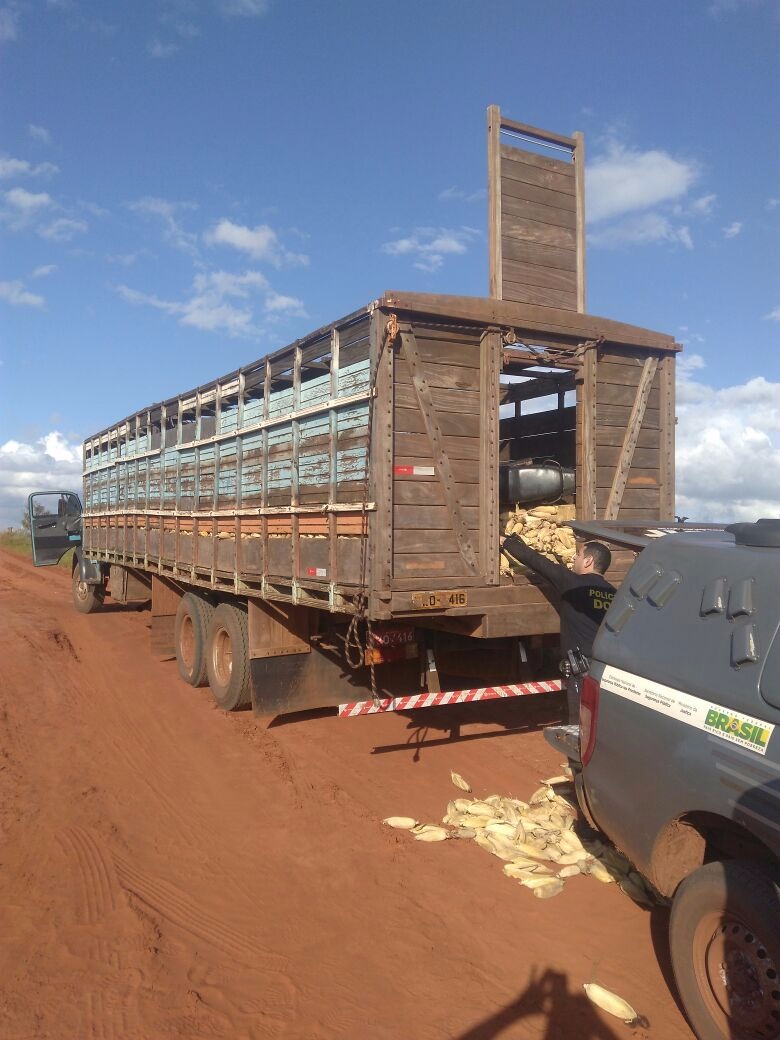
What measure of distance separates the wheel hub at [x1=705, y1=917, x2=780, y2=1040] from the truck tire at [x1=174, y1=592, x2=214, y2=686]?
21.3 feet

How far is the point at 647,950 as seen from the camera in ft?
11.4

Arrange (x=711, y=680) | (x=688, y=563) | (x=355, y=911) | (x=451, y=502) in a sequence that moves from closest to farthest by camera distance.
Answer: (x=711, y=680), (x=688, y=563), (x=355, y=911), (x=451, y=502)

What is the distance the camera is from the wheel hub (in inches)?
97.0

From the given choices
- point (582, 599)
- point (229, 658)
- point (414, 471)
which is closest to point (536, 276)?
point (414, 471)

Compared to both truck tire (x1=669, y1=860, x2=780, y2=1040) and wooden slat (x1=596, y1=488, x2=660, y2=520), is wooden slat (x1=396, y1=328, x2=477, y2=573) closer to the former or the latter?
wooden slat (x1=596, y1=488, x2=660, y2=520)

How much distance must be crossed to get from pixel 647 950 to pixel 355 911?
1420 millimetres

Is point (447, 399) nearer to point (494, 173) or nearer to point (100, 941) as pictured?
point (494, 173)

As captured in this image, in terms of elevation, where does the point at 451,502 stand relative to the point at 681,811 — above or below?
above

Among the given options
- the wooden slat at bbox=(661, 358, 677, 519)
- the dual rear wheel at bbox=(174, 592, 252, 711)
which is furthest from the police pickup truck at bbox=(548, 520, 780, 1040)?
the dual rear wheel at bbox=(174, 592, 252, 711)

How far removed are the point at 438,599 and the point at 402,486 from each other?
775 mm

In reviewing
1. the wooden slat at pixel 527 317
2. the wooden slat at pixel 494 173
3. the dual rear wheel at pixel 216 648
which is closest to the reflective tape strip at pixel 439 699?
the dual rear wheel at pixel 216 648

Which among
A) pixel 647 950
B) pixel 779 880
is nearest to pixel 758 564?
pixel 779 880

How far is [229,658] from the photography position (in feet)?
26.0

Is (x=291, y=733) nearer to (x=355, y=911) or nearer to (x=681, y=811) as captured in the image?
(x=355, y=911)
